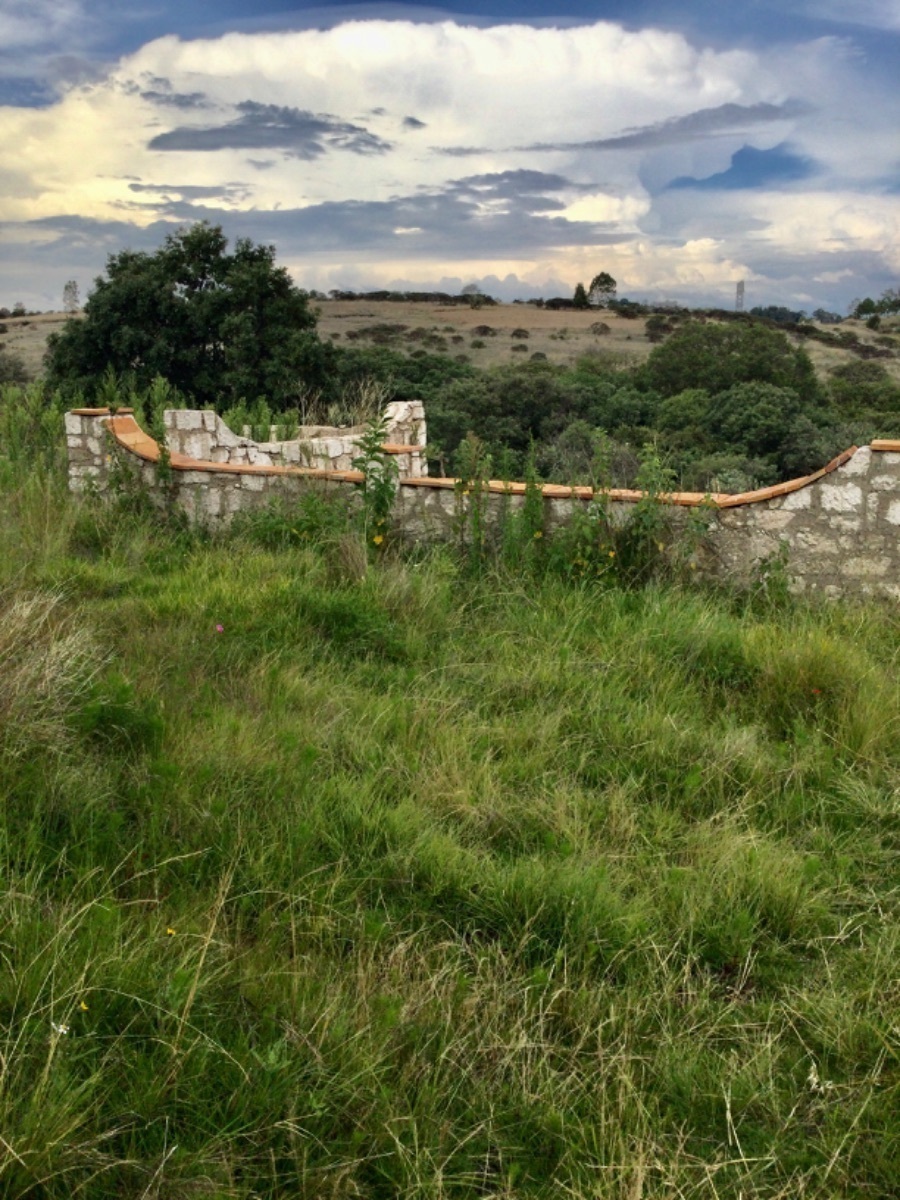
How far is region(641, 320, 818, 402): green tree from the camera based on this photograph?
105 feet

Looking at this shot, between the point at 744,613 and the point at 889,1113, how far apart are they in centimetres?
405

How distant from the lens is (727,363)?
32938 mm

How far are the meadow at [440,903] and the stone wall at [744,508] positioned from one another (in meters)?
0.84

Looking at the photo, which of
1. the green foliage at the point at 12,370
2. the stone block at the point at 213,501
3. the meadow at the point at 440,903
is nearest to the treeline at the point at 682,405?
the green foliage at the point at 12,370

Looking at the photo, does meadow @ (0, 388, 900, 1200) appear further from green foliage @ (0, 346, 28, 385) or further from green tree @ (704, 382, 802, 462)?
green foliage @ (0, 346, 28, 385)

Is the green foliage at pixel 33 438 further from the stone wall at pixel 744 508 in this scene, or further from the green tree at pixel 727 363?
the green tree at pixel 727 363

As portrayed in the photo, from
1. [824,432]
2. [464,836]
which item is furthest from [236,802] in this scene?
[824,432]

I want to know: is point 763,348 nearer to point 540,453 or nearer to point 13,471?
point 540,453

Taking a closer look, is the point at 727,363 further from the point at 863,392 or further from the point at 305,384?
the point at 305,384

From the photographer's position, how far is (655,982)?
300cm

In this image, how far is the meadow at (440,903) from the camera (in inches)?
92.6

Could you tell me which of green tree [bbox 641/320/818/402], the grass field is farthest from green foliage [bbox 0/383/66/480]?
the grass field

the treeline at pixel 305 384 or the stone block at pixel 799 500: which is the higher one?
the treeline at pixel 305 384

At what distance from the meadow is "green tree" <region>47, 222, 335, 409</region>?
20.6 metres
